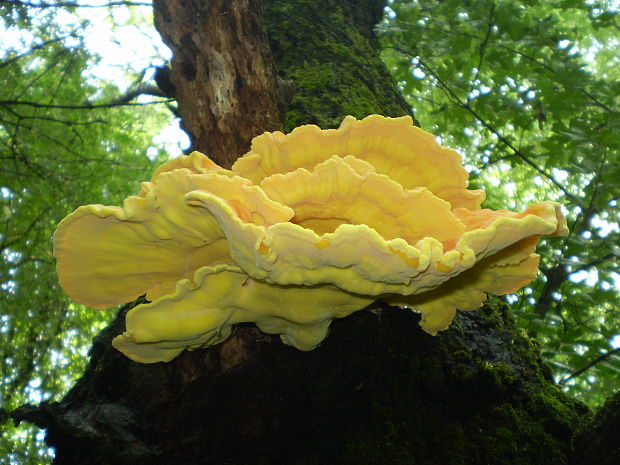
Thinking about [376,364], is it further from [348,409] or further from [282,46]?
[282,46]

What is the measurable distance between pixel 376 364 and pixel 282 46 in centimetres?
297

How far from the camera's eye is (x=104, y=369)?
204 cm

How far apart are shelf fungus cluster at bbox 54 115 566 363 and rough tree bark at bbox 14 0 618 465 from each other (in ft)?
0.57

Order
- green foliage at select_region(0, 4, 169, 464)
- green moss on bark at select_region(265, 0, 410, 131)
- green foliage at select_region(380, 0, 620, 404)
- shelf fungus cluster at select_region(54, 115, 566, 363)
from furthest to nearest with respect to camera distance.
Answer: green foliage at select_region(0, 4, 169, 464) → green foliage at select_region(380, 0, 620, 404) → green moss on bark at select_region(265, 0, 410, 131) → shelf fungus cluster at select_region(54, 115, 566, 363)

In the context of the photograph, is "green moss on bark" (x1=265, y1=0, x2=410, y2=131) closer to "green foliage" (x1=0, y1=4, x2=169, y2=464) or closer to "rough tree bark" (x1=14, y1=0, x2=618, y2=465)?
"rough tree bark" (x1=14, y1=0, x2=618, y2=465)

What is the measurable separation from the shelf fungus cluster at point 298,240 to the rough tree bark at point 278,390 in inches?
6.8

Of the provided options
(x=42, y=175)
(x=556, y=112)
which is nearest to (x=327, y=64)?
(x=556, y=112)

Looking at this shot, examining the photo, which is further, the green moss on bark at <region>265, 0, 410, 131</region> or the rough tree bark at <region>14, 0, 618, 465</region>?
the green moss on bark at <region>265, 0, 410, 131</region>

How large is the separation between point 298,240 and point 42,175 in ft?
23.1

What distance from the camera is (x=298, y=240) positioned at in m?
1.21

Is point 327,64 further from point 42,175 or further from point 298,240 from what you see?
point 42,175

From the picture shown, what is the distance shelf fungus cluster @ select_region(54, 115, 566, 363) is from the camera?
1273 mm

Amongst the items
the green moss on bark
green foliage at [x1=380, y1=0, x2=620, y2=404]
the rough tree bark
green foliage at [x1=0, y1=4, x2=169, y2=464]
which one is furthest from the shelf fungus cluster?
green foliage at [x1=0, y1=4, x2=169, y2=464]

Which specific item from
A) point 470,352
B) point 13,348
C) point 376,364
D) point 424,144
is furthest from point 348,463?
point 13,348
